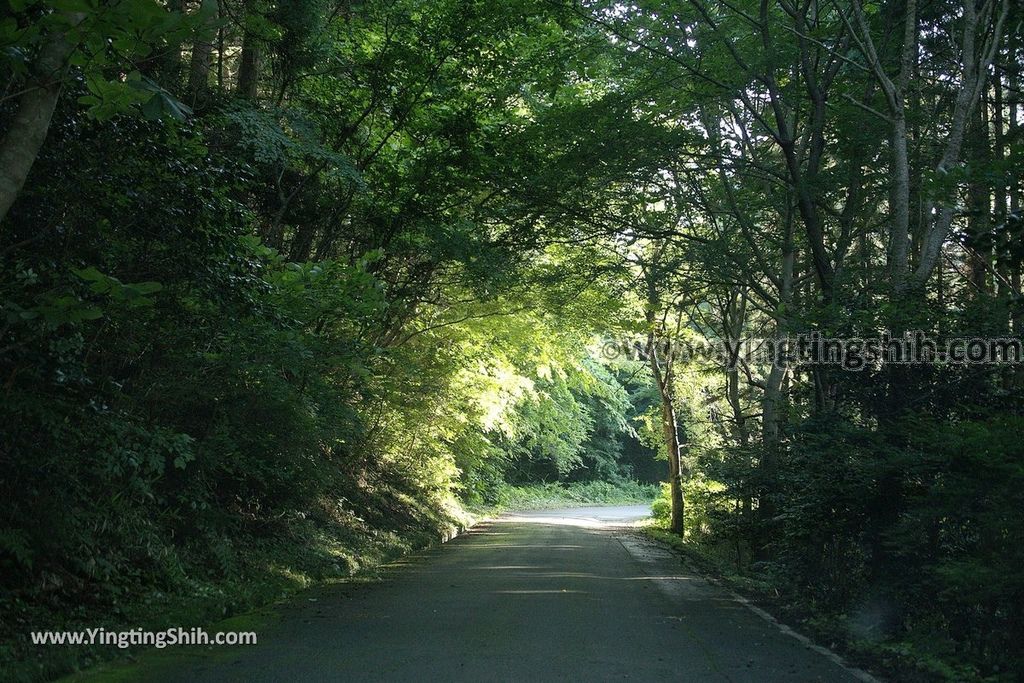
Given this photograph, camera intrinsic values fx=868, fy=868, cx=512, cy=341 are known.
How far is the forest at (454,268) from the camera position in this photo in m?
6.83

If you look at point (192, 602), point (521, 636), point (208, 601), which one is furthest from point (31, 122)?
point (521, 636)

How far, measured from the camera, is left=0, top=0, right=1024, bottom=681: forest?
683 centimetres

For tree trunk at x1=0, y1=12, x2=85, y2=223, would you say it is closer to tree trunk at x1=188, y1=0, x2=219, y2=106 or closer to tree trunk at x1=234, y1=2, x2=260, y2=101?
tree trunk at x1=188, y1=0, x2=219, y2=106

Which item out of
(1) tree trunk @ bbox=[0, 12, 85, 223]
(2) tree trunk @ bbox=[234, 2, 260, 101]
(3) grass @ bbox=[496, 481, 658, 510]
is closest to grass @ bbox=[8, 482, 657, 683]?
Answer: (1) tree trunk @ bbox=[0, 12, 85, 223]

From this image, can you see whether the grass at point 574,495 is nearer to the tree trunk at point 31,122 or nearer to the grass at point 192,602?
the grass at point 192,602

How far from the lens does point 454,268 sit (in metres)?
18.5

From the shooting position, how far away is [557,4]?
13453 mm

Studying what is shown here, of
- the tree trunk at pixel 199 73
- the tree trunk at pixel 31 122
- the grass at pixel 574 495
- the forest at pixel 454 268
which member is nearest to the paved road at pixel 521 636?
the forest at pixel 454 268

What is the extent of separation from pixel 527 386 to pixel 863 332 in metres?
18.3

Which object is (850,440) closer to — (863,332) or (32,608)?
(863,332)

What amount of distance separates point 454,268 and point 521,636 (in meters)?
11.0

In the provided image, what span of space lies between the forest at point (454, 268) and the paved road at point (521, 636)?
979mm

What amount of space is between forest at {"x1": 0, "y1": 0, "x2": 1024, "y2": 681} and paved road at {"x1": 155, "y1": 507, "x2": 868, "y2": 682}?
0.98 m

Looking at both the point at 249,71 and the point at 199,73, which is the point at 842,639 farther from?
the point at 249,71
